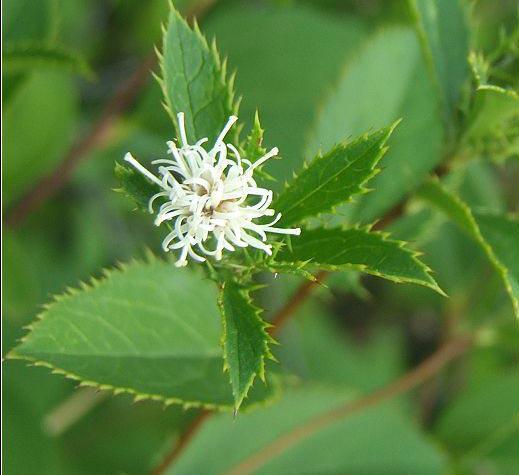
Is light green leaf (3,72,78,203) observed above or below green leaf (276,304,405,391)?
above

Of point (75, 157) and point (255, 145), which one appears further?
point (75, 157)

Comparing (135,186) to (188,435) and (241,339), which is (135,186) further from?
(188,435)

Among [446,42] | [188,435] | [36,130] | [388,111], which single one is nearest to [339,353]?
[388,111]

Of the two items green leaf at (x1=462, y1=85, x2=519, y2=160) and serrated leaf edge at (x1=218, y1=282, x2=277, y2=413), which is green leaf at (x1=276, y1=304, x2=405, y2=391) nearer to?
green leaf at (x1=462, y1=85, x2=519, y2=160)

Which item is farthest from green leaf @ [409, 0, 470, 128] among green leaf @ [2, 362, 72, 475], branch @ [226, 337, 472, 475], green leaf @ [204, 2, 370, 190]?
green leaf @ [2, 362, 72, 475]

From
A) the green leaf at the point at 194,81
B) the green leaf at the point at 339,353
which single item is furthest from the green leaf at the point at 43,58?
the green leaf at the point at 339,353

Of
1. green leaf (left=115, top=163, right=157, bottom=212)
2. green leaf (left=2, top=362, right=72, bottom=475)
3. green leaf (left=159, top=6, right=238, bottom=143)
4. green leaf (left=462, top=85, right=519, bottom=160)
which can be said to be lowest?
green leaf (left=2, top=362, right=72, bottom=475)
